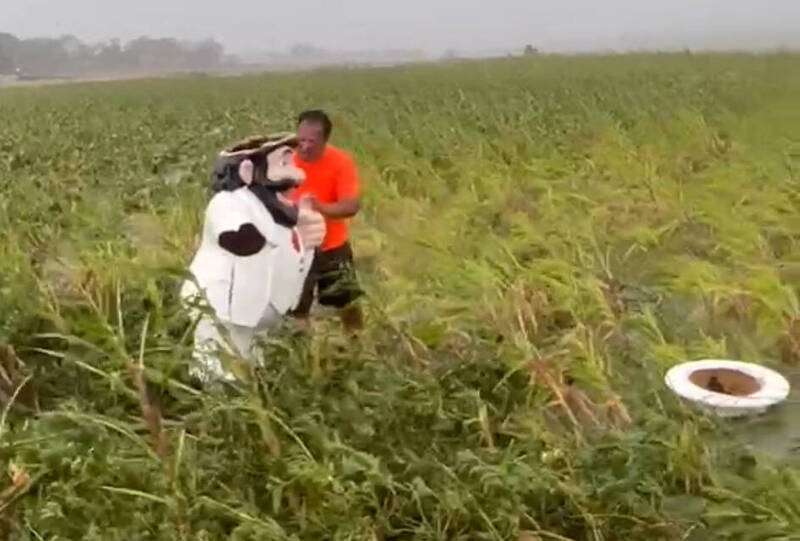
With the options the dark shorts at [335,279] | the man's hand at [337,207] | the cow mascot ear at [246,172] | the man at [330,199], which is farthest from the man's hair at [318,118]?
the cow mascot ear at [246,172]

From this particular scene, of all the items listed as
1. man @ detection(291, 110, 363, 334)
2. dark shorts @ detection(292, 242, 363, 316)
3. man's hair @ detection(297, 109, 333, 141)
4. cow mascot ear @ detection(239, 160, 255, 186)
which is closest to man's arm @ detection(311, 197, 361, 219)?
man @ detection(291, 110, 363, 334)

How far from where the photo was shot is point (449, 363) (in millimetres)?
3463

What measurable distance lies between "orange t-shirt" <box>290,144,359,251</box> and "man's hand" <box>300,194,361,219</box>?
4 cm

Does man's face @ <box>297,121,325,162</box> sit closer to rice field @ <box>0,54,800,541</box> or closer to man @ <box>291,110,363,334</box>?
man @ <box>291,110,363,334</box>

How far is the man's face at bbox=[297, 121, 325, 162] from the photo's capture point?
3.72m

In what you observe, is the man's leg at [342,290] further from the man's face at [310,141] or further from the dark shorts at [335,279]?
the man's face at [310,141]

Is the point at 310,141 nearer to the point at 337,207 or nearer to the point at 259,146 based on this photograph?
the point at 337,207

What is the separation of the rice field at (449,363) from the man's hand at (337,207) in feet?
1.08

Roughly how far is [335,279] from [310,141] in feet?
1.46

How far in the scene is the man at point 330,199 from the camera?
370cm

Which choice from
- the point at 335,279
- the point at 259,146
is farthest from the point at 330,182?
the point at 259,146

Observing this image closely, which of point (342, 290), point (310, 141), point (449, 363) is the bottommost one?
point (449, 363)

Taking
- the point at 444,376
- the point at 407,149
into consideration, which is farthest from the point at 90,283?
the point at 407,149

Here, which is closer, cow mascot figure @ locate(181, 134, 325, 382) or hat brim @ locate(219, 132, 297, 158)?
cow mascot figure @ locate(181, 134, 325, 382)
